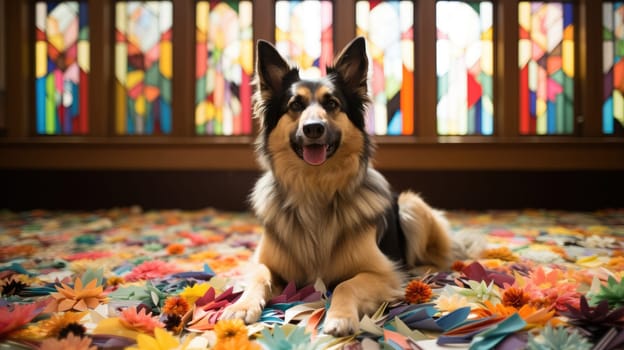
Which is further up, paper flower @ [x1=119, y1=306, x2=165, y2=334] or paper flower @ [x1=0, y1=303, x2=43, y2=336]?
paper flower @ [x1=0, y1=303, x2=43, y2=336]

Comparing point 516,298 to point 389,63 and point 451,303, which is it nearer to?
point 451,303

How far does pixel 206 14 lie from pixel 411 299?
139 inches

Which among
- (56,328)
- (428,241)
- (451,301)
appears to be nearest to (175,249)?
(56,328)

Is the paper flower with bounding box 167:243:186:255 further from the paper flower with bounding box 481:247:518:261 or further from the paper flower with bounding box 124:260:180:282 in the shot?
the paper flower with bounding box 481:247:518:261

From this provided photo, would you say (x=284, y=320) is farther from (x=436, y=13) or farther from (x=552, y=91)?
(x=552, y=91)

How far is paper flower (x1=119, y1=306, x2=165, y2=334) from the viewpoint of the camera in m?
1.12

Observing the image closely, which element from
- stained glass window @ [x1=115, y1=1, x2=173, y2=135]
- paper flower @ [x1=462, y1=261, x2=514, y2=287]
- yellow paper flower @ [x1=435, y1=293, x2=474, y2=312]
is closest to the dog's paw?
yellow paper flower @ [x1=435, y1=293, x2=474, y2=312]

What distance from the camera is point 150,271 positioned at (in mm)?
1757

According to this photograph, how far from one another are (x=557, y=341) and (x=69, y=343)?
1.22 meters

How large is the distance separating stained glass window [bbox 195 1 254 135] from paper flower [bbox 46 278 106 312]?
8.75 ft

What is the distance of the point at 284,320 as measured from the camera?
1211mm

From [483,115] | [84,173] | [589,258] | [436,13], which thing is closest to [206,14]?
[84,173]

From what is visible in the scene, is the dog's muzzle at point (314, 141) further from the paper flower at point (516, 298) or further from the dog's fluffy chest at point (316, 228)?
the paper flower at point (516, 298)

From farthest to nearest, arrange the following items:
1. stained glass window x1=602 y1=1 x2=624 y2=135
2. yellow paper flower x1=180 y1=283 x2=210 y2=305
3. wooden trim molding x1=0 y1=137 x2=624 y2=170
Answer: wooden trim molding x1=0 y1=137 x2=624 y2=170 → stained glass window x1=602 y1=1 x2=624 y2=135 → yellow paper flower x1=180 y1=283 x2=210 y2=305
